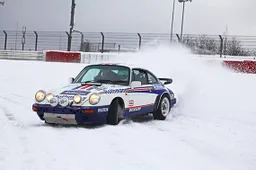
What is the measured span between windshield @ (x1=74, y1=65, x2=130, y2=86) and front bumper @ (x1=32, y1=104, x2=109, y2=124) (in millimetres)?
978

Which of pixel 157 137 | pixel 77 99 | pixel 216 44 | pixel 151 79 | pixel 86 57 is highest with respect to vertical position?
pixel 216 44

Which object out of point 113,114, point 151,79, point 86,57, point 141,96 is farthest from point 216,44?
point 113,114

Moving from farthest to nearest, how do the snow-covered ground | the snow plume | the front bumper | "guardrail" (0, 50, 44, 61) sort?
1. "guardrail" (0, 50, 44, 61)
2. the snow plume
3. the front bumper
4. the snow-covered ground

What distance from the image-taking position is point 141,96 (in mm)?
8500

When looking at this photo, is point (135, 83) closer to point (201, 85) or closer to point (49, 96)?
point (49, 96)

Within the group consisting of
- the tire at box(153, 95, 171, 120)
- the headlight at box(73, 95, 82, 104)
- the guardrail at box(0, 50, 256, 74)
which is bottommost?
the tire at box(153, 95, 171, 120)

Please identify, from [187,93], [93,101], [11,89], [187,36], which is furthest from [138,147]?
[187,36]

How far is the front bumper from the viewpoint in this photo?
7.04 metres

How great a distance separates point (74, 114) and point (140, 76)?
7.73 ft

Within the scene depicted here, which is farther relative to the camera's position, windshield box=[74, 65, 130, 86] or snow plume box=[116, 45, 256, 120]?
snow plume box=[116, 45, 256, 120]

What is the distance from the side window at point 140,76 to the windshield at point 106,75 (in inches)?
9.4

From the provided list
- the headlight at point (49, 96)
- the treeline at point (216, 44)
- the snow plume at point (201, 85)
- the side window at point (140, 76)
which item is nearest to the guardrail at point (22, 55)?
the treeline at point (216, 44)

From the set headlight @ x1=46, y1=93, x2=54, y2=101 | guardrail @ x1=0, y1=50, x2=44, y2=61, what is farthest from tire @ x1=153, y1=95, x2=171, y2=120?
guardrail @ x1=0, y1=50, x2=44, y2=61

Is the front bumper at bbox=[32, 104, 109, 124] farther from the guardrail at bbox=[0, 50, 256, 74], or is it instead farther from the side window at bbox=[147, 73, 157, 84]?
the guardrail at bbox=[0, 50, 256, 74]
